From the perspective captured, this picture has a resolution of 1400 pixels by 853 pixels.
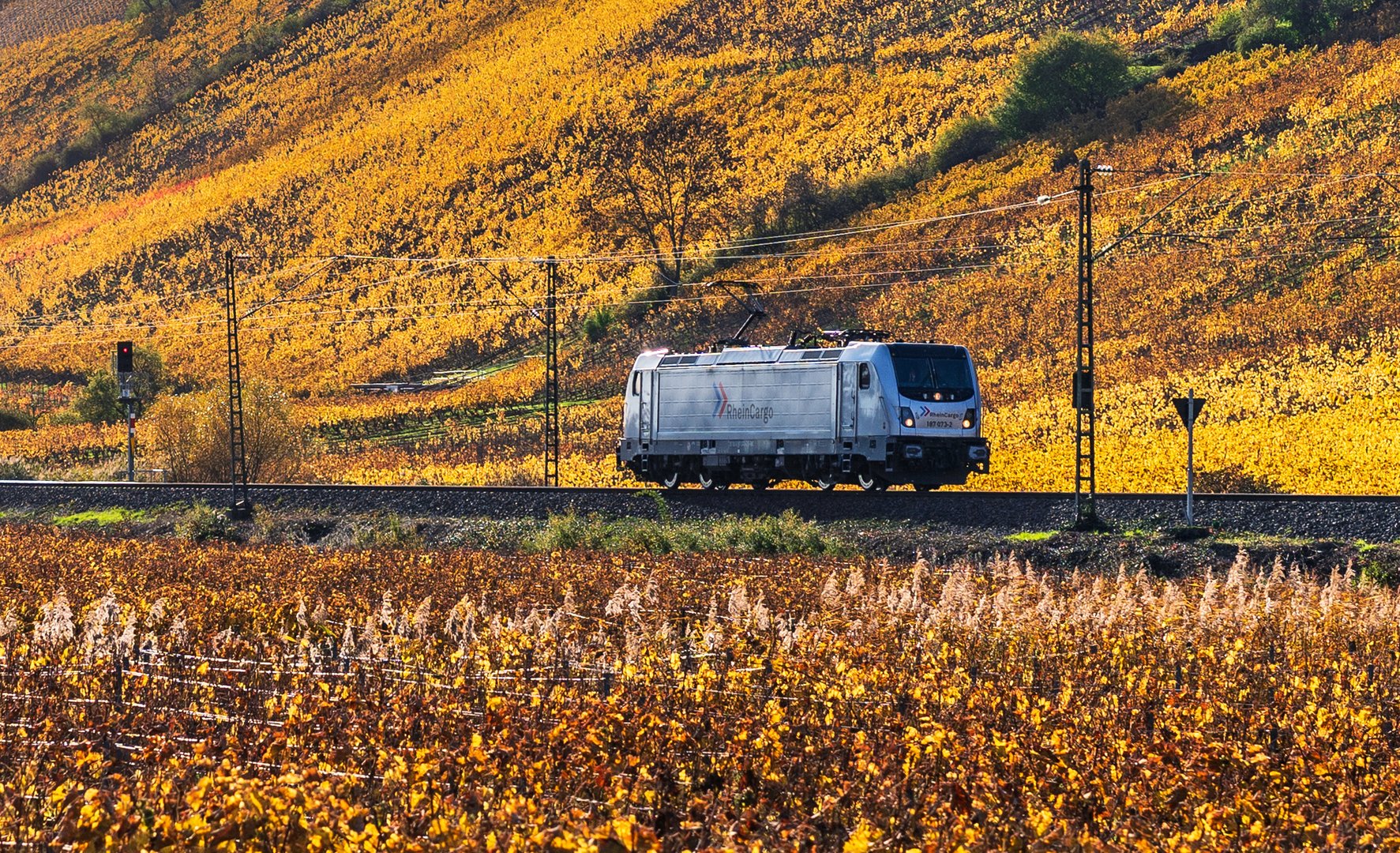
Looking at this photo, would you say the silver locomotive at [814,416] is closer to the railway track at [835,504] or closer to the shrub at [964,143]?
the railway track at [835,504]

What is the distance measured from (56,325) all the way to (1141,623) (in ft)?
286

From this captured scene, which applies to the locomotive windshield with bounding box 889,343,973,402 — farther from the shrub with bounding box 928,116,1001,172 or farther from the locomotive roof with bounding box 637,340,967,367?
the shrub with bounding box 928,116,1001,172

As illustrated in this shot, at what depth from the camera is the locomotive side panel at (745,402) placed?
1277 inches

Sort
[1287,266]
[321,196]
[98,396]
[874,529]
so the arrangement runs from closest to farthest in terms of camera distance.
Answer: [874,529], [1287,266], [98,396], [321,196]

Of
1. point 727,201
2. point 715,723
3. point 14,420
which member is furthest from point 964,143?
point 715,723

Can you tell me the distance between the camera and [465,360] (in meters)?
72.1

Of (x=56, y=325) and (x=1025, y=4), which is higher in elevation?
(x=1025, y=4)

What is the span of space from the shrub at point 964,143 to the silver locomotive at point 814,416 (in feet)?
140

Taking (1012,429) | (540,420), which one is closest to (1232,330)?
(1012,429)

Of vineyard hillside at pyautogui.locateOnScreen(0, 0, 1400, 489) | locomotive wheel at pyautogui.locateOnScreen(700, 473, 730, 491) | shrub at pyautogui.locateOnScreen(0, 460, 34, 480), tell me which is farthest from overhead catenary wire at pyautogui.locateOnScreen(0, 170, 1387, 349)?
locomotive wheel at pyautogui.locateOnScreen(700, 473, 730, 491)

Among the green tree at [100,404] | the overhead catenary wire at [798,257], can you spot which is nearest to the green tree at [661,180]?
the overhead catenary wire at [798,257]

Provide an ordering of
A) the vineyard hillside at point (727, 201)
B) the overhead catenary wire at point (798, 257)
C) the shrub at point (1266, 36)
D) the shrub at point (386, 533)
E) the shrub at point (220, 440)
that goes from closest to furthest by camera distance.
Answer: the shrub at point (386, 533) < the shrub at point (220, 440) < the vineyard hillside at point (727, 201) < the overhead catenary wire at point (798, 257) < the shrub at point (1266, 36)

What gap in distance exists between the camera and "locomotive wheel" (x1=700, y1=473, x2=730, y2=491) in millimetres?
34938

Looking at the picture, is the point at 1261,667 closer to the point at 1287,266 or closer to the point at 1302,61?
the point at 1287,266
